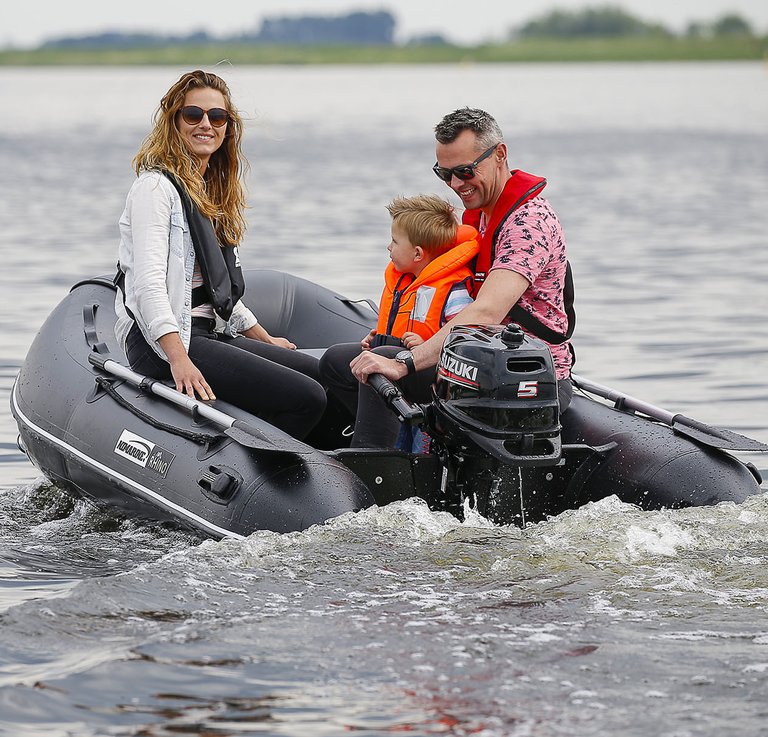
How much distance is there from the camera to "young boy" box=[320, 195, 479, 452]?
186 inches

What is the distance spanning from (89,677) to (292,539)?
94 cm

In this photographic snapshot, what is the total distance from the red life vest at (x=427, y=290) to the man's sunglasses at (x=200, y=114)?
2.57ft

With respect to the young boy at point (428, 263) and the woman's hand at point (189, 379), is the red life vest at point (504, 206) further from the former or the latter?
the woman's hand at point (189, 379)

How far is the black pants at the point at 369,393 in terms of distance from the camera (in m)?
4.66

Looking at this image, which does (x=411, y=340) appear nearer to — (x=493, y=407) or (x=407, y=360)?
(x=407, y=360)

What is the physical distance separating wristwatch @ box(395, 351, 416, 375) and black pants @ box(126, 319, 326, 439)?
1.35ft

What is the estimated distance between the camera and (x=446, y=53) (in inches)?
3831

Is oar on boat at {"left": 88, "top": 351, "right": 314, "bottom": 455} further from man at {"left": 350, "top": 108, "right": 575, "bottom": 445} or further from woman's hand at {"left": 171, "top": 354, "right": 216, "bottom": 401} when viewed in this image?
man at {"left": 350, "top": 108, "right": 575, "bottom": 445}

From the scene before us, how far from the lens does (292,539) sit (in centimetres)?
443

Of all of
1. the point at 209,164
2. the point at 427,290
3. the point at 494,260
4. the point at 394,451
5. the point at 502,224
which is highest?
the point at 209,164

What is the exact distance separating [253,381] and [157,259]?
1.71ft

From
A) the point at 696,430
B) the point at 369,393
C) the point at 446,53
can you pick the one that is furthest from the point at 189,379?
the point at 446,53

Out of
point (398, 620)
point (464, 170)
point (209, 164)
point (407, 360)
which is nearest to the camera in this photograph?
point (398, 620)

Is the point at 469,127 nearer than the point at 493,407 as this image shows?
No
